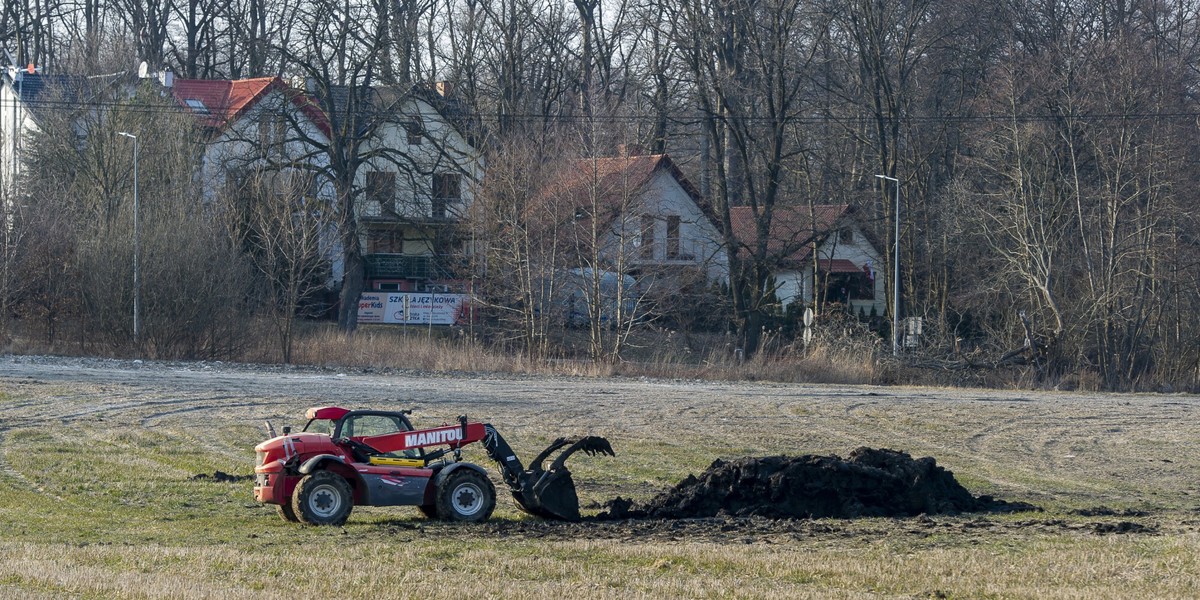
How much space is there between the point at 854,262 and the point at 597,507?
49.3 metres

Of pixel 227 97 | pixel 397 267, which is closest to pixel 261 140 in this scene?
pixel 227 97

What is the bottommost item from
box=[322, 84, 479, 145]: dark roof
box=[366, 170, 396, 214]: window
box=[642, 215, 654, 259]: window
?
box=[642, 215, 654, 259]: window

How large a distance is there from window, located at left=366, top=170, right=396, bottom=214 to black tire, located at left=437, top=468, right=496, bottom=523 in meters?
37.9

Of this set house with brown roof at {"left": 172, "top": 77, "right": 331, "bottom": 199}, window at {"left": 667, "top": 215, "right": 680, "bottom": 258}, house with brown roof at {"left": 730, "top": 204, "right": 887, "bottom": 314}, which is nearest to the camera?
house with brown roof at {"left": 172, "top": 77, "right": 331, "bottom": 199}

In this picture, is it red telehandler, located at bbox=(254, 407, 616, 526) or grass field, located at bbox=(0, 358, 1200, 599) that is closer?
grass field, located at bbox=(0, 358, 1200, 599)

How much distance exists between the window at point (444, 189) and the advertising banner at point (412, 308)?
12.0ft

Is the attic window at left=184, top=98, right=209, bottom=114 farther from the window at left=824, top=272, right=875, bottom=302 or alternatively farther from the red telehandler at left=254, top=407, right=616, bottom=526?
the red telehandler at left=254, top=407, right=616, bottom=526

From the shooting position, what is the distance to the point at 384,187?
165 feet

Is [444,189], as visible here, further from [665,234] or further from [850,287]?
[850,287]

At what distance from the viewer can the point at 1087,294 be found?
42781 mm

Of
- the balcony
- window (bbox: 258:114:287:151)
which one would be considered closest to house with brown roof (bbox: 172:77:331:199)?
window (bbox: 258:114:287:151)

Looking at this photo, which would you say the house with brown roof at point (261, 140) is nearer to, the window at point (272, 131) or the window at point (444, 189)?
the window at point (272, 131)

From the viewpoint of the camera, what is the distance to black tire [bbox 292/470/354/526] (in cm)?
1248

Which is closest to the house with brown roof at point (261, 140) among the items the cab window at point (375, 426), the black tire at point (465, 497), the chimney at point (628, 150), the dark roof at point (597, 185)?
the dark roof at point (597, 185)
